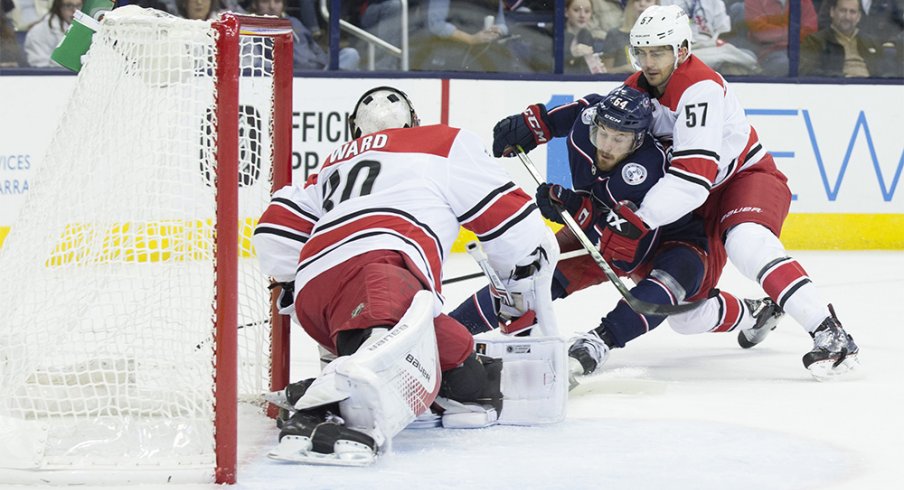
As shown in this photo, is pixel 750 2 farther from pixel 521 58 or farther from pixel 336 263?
pixel 336 263

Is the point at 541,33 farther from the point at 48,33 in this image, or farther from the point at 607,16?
the point at 48,33

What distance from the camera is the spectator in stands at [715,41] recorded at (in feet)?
21.0

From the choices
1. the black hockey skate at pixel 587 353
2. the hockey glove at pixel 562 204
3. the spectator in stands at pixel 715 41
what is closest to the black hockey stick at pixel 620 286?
the hockey glove at pixel 562 204

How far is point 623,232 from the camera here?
11.9 feet

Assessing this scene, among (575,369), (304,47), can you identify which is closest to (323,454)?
(575,369)

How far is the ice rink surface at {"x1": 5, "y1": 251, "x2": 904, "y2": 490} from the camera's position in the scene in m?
2.56

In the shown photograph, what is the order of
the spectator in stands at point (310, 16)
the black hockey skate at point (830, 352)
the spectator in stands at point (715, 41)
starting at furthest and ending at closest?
the spectator in stands at point (715, 41) < the spectator in stands at point (310, 16) < the black hockey skate at point (830, 352)

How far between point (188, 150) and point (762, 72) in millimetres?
4192

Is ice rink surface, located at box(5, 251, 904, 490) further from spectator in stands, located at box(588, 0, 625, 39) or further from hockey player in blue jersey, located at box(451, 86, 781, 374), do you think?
spectator in stands, located at box(588, 0, 625, 39)

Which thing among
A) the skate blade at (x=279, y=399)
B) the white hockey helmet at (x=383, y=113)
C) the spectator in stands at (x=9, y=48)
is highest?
the spectator in stands at (x=9, y=48)

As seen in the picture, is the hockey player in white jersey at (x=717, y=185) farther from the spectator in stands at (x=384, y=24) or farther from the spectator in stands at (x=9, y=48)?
the spectator in stands at (x=9, y=48)

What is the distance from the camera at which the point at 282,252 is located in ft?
9.91

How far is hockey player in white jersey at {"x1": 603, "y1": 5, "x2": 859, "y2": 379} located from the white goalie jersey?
2.37ft

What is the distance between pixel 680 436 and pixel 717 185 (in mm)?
1087
